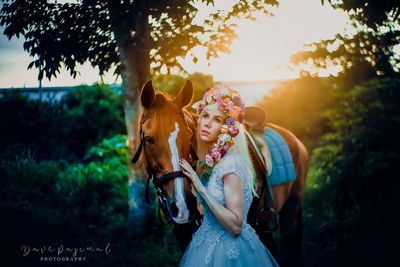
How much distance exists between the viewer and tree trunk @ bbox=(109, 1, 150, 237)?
476cm

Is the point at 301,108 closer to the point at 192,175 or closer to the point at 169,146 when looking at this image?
the point at 169,146

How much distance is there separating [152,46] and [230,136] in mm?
2362

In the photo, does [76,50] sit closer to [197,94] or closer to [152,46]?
[152,46]

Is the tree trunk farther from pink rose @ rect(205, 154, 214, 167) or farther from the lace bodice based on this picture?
→ the lace bodice

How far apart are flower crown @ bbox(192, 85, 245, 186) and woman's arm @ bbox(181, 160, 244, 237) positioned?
0.74ft

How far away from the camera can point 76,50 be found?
4.77 meters

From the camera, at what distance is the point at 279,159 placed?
4965 mm

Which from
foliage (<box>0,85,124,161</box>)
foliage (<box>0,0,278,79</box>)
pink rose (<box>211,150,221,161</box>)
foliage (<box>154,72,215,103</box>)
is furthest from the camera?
foliage (<box>154,72,215,103</box>)

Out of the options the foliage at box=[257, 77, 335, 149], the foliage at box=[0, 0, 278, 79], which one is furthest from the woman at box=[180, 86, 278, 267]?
the foliage at box=[257, 77, 335, 149]

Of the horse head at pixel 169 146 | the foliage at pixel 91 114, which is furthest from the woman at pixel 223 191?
the foliage at pixel 91 114

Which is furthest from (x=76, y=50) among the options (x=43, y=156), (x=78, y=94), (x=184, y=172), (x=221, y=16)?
(x=78, y=94)

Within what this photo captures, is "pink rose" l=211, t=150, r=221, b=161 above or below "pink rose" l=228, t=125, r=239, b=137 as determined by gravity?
below

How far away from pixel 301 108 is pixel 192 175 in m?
12.9

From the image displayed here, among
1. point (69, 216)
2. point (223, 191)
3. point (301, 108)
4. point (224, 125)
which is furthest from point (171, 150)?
point (301, 108)
